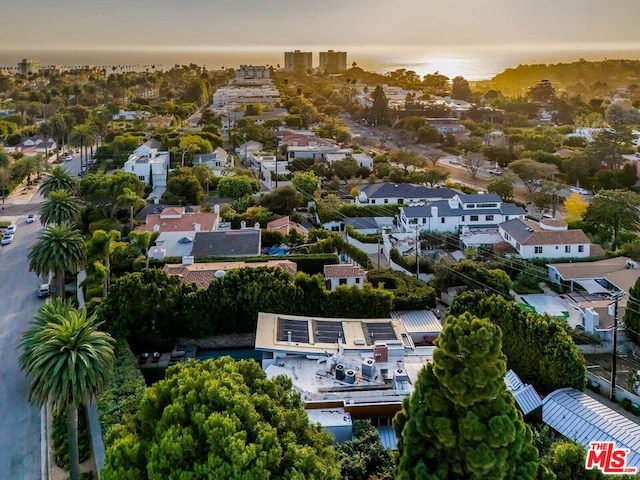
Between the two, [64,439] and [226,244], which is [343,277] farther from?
[64,439]

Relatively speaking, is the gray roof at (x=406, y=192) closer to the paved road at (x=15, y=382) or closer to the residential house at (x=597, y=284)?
the residential house at (x=597, y=284)

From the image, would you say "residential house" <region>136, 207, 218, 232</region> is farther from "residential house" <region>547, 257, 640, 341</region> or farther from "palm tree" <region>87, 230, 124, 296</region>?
"residential house" <region>547, 257, 640, 341</region>

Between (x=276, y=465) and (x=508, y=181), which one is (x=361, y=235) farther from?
(x=276, y=465)

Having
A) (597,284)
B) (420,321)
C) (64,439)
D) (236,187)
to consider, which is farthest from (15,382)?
(236,187)

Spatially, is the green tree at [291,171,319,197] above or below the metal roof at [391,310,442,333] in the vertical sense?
above

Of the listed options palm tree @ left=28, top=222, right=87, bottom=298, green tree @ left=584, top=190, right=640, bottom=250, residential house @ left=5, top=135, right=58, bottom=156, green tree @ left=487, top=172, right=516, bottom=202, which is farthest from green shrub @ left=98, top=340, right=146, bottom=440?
residential house @ left=5, top=135, right=58, bottom=156

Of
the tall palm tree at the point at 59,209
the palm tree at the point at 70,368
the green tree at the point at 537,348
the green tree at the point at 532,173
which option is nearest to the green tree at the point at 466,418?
the green tree at the point at 537,348
